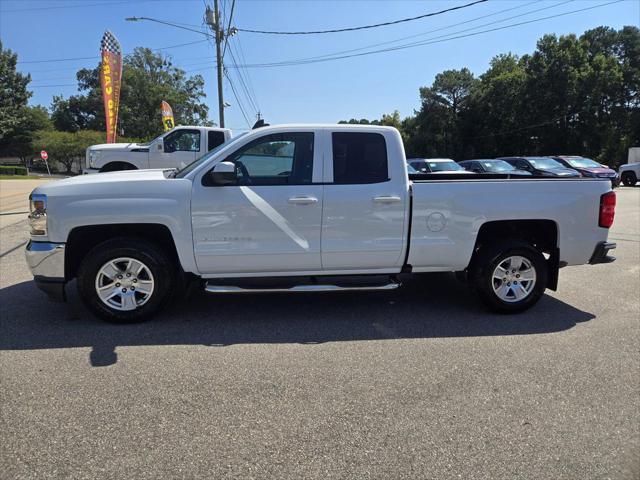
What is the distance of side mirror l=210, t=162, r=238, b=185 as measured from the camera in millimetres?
4380

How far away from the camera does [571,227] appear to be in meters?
4.99

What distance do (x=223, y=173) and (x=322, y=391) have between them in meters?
2.20

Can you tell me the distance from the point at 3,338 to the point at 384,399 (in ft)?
11.4

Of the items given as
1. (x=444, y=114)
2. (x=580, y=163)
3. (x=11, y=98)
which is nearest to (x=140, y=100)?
(x=11, y=98)

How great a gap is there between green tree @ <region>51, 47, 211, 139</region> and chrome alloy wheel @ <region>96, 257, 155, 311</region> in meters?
64.2

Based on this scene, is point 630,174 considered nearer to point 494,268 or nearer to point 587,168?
point 587,168

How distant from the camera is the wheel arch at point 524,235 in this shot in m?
5.06

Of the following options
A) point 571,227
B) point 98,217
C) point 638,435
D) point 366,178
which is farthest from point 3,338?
point 571,227

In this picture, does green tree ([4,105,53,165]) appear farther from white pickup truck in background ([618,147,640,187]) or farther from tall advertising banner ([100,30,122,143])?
white pickup truck in background ([618,147,640,187])

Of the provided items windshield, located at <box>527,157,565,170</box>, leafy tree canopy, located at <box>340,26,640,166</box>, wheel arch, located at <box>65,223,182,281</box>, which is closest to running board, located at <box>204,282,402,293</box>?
wheel arch, located at <box>65,223,182,281</box>

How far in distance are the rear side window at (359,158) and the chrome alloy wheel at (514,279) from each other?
1600 millimetres

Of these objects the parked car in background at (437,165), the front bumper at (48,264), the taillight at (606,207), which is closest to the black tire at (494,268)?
the taillight at (606,207)

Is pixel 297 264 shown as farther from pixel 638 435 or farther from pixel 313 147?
pixel 638 435

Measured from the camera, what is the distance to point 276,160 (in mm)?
4801
